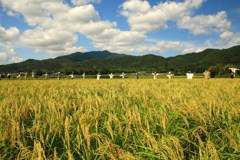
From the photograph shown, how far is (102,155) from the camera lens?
7.82 ft

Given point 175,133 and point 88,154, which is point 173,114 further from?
point 88,154

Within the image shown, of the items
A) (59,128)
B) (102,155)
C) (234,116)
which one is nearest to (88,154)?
(102,155)

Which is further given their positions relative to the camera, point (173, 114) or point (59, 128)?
point (173, 114)

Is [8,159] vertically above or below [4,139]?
below

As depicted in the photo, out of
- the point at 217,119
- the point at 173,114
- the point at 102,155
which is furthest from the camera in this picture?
the point at 173,114

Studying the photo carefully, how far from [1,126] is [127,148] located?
1.64 meters

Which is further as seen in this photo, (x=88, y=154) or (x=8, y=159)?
(x=8, y=159)

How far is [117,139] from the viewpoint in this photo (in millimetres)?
2844

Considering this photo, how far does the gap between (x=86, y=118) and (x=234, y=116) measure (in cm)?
202

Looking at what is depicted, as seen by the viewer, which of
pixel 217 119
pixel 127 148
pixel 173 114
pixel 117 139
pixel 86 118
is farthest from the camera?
pixel 173 114

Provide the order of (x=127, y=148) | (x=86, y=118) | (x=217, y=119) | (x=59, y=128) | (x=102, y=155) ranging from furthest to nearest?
1. (x=217, y=119)
2. (x=86, y=118)
3. (x=59, y=128)
4. (x=127, y=148)
5. (x=102, y=155)

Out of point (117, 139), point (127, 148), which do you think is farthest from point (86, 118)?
point (127, 148)

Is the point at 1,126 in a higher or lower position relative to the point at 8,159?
higher

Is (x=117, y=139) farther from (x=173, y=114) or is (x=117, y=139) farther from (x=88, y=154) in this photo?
(x=173, y=114)
